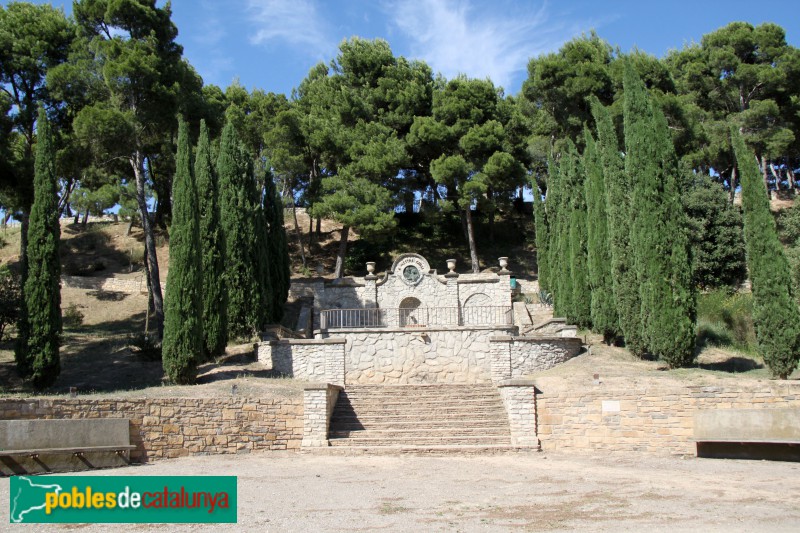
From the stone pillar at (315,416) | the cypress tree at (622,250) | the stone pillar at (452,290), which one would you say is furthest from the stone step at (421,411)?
the stone pillar at (452,290)

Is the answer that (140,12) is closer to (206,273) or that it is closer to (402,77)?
(206,273)

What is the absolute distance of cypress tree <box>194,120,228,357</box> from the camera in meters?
18.3

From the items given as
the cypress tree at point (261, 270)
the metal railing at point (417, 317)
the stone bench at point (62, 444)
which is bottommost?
the stone bench at point (62, 444)

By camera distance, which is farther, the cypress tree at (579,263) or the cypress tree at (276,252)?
the cypress tree at (276,252)

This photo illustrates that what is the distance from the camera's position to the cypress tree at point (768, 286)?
528 inches

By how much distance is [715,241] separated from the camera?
1041 inches

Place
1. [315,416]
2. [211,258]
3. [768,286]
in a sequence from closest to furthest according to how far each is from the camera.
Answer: [768,286] → [315,416] → [211,258]

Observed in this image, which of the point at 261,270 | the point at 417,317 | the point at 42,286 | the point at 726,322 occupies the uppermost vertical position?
the point at 261,270

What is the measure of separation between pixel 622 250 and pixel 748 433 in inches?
261

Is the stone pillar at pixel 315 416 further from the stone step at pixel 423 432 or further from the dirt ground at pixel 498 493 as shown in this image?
the dirt ground at pixel 498 493

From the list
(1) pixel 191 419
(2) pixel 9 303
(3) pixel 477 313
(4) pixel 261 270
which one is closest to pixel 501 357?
(3) pixel 477 313

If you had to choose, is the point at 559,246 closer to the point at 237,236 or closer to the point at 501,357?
the point at 501,357

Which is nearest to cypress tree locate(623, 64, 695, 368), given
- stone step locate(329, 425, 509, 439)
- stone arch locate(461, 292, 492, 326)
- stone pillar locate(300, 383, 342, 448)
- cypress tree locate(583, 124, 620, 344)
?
cypress tree locate(583, 124, 620, 344)

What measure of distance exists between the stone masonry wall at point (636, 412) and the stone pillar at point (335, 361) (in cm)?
626
